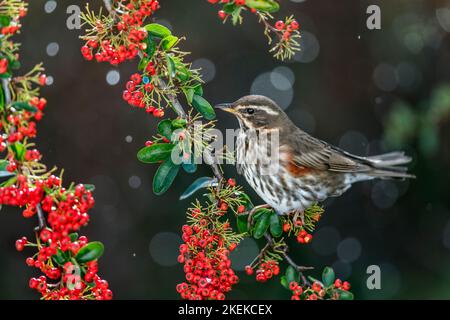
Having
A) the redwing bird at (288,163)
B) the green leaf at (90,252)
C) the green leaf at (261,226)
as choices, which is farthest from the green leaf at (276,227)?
the green leaf at (90,252)

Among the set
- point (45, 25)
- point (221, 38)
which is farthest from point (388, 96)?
point (45, 25)

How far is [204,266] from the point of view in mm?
2402

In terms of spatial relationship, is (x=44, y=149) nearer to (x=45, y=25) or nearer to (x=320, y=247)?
(x=45, y=25)

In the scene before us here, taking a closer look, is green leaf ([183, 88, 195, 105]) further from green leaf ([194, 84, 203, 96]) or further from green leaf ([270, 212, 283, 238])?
green leaf ([270, 212, 283, 238])

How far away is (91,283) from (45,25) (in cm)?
304

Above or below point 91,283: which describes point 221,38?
above

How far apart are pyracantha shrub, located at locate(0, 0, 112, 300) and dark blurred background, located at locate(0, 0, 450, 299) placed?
8.50 feet

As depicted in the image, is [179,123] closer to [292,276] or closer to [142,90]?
[142,90]

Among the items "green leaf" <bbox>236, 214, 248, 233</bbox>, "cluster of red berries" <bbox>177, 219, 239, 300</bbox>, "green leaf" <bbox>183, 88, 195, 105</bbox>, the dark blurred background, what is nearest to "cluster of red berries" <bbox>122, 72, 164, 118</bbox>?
"green leaf" <bbox>183, 88, 195, 105</bbox>

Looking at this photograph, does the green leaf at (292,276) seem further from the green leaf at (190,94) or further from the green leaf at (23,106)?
the green leaf at (23,106)

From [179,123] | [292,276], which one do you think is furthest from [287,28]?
[292,276]

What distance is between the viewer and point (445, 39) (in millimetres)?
5098

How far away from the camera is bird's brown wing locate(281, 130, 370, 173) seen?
3.32 metres

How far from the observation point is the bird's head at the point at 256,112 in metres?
3.09
